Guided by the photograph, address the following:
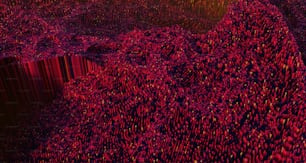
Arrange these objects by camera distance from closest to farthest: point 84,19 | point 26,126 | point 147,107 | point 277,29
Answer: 1. point 147,107
2. point 26,126
3. point 277,29
4. point 84,19

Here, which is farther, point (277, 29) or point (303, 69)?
point (277, 29)

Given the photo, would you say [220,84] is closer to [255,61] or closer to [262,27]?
[255,61]

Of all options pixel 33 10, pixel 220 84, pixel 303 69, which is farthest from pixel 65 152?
pixel 33 10

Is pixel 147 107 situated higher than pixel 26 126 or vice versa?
pixel 147 107

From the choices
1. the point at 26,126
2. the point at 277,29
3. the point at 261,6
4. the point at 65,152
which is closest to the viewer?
the point at 65,152

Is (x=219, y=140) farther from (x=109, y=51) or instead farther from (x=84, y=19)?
(x=84, y=19)

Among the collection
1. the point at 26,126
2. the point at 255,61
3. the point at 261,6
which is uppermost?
the point at 261,6
